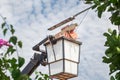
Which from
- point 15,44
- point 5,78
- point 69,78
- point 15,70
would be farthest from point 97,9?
point 69,78

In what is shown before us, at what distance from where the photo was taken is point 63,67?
4.93m

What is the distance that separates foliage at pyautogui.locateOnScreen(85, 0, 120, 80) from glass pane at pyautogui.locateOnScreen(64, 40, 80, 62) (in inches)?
118

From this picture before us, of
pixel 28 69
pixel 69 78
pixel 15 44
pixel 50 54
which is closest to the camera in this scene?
pixel 15 44

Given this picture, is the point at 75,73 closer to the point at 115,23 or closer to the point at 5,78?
the point at 5,78

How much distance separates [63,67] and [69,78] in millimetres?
235

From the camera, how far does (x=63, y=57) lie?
16.2 ft

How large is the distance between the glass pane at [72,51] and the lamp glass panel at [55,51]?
97 millimetres

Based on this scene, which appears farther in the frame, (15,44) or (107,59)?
(15,44)

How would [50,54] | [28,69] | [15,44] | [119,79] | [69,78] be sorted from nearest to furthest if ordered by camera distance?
[119,79] < [15,44] < [69,78] < [50,54] < [28,69]

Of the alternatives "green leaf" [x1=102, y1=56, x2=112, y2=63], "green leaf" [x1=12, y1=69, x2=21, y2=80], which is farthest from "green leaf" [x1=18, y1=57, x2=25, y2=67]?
"green leaf" [x1=102, y1=56, x2=112, y2=63]

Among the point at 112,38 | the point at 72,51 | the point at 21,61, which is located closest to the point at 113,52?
the point at 112,38

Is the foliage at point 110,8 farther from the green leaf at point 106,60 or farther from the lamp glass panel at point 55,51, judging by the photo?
the lamp glass panel at point 55,51

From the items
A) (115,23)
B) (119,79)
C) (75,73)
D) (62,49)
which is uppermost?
(62,49)

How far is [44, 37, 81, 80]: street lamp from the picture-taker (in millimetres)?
4863
